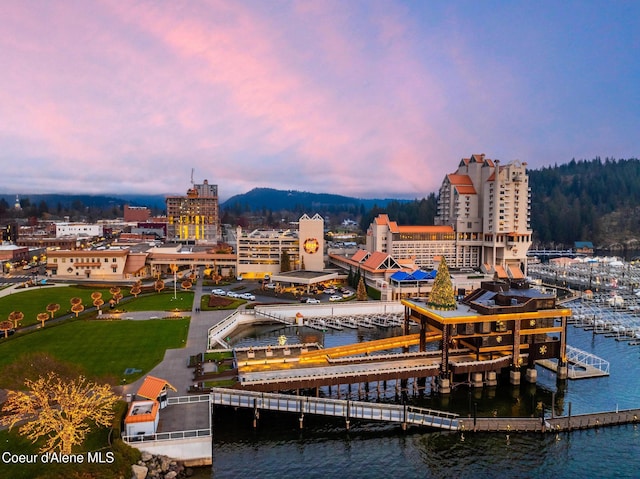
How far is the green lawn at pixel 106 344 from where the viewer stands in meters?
46.8

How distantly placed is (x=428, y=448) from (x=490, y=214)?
283 feet

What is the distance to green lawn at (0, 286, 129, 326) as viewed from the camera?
6901 centimetres

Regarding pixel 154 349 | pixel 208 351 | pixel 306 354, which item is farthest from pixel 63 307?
pixel 306 354

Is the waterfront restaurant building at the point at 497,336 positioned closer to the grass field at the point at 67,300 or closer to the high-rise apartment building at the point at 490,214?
the grass field at the point at 67,300

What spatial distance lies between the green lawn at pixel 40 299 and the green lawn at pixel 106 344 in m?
9.24

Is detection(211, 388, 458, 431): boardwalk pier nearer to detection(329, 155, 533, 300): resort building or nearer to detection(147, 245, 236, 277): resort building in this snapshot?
detection(329, 155, 533, 300): resort building

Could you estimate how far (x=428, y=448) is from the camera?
37.9 m

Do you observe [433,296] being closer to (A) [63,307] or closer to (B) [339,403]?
(B) [339,403]

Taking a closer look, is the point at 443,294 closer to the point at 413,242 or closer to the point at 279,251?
the point at 413,242

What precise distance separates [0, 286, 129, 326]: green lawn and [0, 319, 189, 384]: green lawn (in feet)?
30.3

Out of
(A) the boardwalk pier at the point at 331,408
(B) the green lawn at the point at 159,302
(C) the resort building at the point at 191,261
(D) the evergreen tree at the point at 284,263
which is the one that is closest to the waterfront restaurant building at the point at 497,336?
(A) the boardwalk pier at the point at 331,408

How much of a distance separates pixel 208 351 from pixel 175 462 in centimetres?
1987

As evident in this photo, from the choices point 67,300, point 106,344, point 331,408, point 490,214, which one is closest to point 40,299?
point 67,300

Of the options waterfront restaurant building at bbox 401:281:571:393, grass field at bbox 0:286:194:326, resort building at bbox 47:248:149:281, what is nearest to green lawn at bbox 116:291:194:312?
grass field at bbox 0:286:194:326
